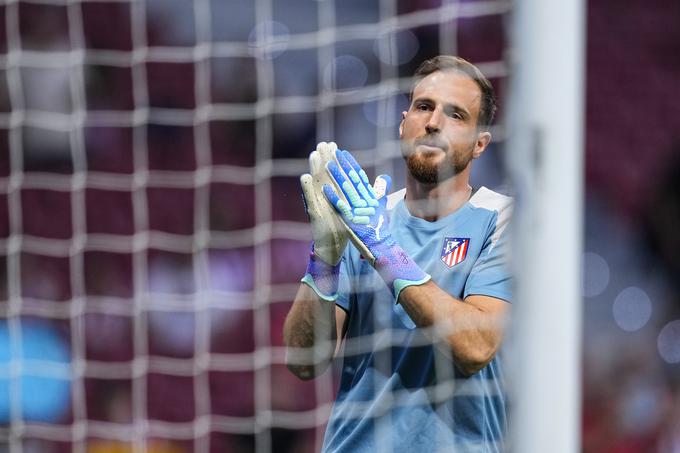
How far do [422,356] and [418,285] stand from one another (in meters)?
0.12

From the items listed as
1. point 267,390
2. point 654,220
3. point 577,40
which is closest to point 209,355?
point 267,390

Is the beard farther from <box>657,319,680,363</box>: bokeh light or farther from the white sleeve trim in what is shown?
<box>657,319,680,363</box>: bokeh light

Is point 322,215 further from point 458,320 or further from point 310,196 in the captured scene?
point 458,320

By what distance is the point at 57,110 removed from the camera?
2.92 meters

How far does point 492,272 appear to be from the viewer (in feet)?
4.45

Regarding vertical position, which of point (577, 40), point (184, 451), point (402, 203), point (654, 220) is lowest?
point (184, 451)

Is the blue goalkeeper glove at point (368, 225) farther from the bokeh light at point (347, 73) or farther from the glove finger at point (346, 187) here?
the bokeh light at point (347, 73)

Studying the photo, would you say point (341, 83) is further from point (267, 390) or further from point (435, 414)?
point (435, 414)

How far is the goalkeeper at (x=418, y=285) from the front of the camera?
1.35 m

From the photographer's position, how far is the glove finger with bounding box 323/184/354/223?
135cm

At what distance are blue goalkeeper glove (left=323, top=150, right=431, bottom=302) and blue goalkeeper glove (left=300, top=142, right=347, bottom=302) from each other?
0.03ft

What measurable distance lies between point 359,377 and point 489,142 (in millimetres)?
340

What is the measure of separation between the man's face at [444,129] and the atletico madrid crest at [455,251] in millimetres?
79

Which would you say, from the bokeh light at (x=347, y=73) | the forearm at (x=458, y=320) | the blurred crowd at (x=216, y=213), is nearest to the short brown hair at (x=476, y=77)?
the forearm at (x=458, y=320)
